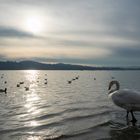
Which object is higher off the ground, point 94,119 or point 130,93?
point 130,93

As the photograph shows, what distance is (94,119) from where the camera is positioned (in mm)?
19812

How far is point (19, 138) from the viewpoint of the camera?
14781 mm

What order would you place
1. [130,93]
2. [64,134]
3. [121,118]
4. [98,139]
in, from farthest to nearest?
[121,118] < [130,93] < [64,134] < [98,139]

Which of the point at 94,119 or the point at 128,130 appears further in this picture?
the point at 94,119

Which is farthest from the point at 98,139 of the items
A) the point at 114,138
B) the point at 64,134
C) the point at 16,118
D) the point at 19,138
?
the point at 16,118

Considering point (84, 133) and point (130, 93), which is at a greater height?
point (130, 93)

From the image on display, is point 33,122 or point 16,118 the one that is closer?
point 33,122

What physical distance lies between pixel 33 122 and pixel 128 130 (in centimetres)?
593

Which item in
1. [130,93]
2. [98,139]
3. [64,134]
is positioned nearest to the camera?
[98,139]

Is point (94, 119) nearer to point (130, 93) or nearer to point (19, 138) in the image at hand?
point (130, 93)

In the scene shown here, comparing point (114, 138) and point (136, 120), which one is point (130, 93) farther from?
point (114, 138)

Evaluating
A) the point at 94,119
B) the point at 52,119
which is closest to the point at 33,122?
the point at 52,119

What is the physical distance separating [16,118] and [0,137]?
5534mm

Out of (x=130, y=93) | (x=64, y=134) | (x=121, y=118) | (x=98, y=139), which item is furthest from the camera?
(x=121, y=118)
